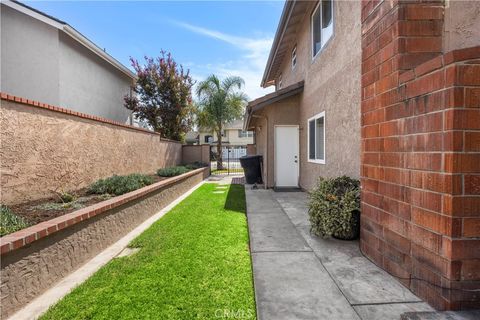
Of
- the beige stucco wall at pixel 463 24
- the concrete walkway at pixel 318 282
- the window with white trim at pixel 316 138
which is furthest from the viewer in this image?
the window with white trim at pixel 316 138

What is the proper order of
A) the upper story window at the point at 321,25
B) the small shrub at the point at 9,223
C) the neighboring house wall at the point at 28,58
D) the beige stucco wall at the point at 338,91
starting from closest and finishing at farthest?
1. the small shrub at the point at 9,223
2. the beige stucco wall at the point at 338,91
3. the upper story window at the point at 321,25
4. the neighboring house wall at the point at 28,58

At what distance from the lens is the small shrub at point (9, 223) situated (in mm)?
3131

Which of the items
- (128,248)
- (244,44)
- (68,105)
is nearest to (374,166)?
(128,248)

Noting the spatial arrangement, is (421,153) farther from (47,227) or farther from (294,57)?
(294,57)

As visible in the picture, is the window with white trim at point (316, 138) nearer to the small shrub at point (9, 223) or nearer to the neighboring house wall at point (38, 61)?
the small shrub at point (9, 223)

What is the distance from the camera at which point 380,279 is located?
310 centimetres

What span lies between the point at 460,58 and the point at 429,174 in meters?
1.07

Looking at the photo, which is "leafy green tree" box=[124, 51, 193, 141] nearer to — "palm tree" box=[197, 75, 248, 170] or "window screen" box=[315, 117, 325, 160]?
"palm tree" box=[197, 75, 248, 170]

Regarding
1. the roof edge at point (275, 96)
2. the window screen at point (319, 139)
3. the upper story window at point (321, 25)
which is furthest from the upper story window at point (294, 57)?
the window screen at point (319, 139)

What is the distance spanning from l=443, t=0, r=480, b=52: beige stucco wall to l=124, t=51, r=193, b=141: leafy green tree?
554 inches

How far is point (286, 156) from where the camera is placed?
10078 millimetres

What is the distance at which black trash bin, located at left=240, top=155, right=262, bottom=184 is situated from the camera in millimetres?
12055

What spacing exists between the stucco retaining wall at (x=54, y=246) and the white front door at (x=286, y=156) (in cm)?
598

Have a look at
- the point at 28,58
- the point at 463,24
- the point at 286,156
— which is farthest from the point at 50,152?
the point at 286,156
